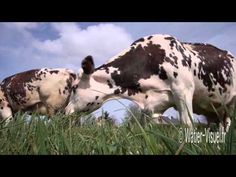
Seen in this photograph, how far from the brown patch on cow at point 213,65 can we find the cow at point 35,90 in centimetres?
137

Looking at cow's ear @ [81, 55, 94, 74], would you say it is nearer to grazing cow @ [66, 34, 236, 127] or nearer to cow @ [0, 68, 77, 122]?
grazing cow @ [66, 34, 236, 127]

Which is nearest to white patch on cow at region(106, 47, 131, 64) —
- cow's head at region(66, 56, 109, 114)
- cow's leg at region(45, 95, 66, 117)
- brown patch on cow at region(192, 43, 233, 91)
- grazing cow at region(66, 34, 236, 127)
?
grazing cow at region(66, 34, 236, 127)

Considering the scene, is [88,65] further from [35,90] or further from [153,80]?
[35,90]

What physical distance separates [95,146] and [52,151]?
0.13 m

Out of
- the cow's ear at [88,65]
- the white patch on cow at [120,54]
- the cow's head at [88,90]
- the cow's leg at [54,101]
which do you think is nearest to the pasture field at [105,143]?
the cow's head at [88,90]

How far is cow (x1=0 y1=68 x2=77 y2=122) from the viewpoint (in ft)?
11.9

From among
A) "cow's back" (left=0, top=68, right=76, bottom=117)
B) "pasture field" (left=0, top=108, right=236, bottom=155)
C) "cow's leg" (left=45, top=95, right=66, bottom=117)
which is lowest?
"pasture field" (left=0, top=108, right=236, bottom=155)

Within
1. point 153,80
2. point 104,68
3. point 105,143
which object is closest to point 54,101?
point 104,68

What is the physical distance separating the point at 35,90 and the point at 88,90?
1.57 m

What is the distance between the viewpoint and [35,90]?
12.7 ft

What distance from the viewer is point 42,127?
1.22 meters
